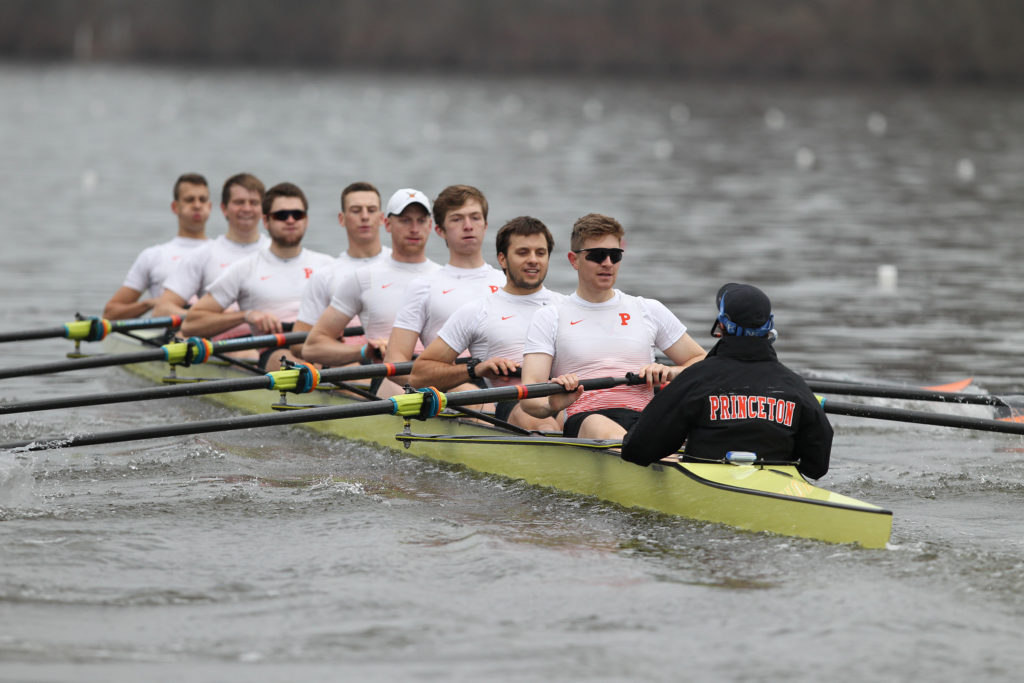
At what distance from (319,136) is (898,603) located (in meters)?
36.9

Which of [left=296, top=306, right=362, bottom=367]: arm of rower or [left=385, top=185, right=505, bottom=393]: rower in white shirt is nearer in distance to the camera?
[left=385, top=185, right=505, bottom=393]: rower in white shirt

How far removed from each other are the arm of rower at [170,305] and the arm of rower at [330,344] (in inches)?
94.4

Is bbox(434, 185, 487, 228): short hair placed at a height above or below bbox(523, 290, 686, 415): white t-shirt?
above

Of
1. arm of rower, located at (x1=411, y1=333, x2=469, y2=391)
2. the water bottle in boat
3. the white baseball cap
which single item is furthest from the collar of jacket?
the white baseball cap

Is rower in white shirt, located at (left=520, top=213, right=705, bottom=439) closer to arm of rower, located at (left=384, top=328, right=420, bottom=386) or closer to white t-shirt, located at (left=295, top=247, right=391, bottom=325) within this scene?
arm of rower, located at (left=384, top=328, right=420, bottom=386)

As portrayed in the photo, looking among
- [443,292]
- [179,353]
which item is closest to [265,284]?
[179,353]

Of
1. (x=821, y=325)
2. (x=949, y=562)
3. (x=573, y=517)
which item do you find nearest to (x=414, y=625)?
(x=573, y=517)

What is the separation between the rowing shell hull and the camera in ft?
22.7

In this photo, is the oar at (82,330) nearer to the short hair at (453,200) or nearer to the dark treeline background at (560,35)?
the short hair at (453,200)

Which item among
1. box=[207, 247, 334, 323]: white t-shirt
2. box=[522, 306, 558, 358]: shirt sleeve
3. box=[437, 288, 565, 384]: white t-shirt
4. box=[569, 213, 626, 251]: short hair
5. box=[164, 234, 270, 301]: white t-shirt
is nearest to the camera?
box=[569, 213, 626, 251]: short hair

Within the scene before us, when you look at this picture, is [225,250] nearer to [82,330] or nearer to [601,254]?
[82,330]

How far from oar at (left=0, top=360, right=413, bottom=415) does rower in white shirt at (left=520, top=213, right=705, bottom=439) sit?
121 centimetres

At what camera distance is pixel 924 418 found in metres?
8.66

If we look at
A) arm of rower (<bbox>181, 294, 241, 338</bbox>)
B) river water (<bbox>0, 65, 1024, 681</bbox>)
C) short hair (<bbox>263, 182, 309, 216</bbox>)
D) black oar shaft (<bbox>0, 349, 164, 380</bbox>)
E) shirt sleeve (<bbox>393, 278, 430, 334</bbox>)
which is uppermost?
short hair (<bbox>263, 182, 309, 216</bbox>)
